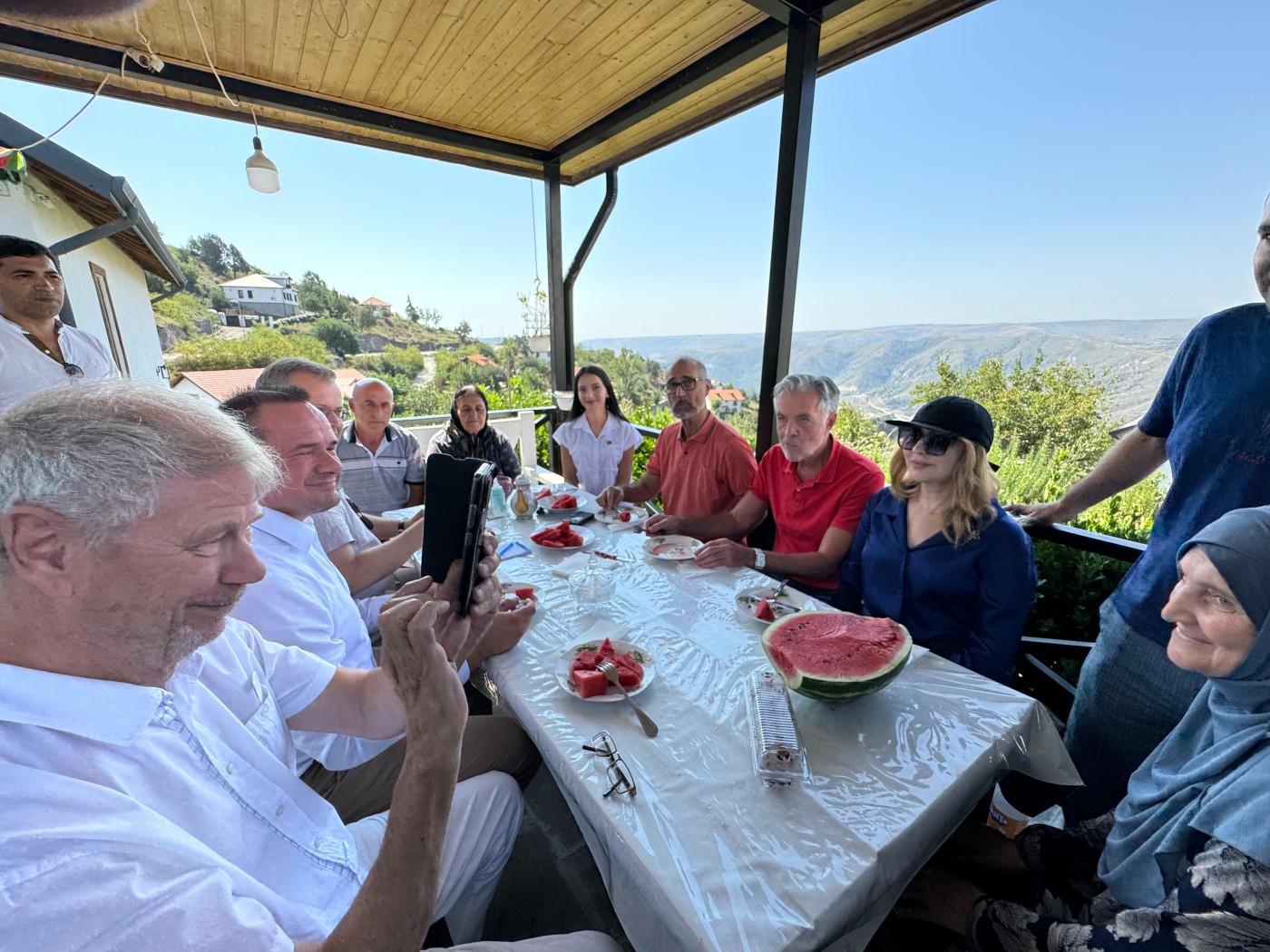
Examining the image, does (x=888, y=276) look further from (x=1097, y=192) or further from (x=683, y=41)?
(x=683, y=41)

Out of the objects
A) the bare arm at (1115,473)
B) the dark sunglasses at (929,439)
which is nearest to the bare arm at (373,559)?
the dark sunglasses at (929,439)

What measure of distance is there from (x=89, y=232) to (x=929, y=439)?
6897mm

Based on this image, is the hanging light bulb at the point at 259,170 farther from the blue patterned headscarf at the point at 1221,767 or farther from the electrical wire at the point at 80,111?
the blue patterned headscarf at the point at 1221,767

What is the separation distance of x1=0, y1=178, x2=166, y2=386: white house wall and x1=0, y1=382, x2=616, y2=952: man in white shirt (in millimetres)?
228

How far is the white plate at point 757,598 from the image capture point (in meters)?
1.57

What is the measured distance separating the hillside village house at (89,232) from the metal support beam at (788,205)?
10.6 ft

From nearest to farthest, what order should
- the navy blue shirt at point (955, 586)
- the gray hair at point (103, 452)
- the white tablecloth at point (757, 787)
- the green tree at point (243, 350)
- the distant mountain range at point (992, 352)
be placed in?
the gray hair at point (103, 452)
the white tablecloth at point (757, 787)
the navy blue shirt at point (955, 586)
the distant mountain range at point (992, 352)
the green tree at point (243, 350)

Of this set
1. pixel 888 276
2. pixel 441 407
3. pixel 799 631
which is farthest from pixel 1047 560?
pixel 888 276

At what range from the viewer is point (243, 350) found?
794 inches

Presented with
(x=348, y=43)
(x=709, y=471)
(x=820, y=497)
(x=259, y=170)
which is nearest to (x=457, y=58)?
(x=348, y=43)

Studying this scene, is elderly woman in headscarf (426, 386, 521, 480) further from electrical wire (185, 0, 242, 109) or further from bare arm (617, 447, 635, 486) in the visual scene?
electrical wire (185, 0, 242, 109)

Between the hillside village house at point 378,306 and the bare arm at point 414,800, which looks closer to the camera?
the bare arm at point 414,800

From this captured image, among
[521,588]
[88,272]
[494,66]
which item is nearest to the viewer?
[521,588]

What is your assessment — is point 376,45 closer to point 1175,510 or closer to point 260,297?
point 1175,510
